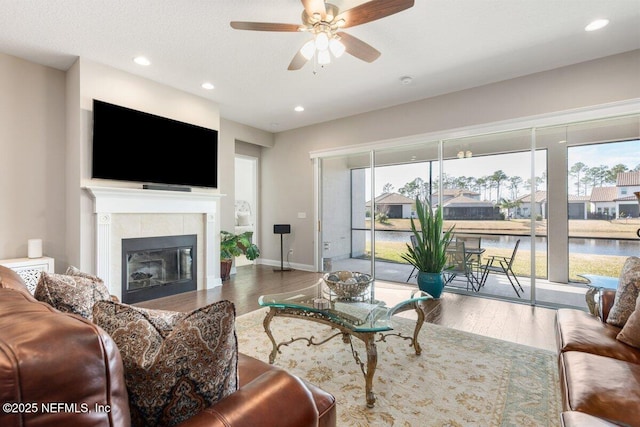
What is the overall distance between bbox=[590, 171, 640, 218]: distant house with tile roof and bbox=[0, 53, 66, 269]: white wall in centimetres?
659

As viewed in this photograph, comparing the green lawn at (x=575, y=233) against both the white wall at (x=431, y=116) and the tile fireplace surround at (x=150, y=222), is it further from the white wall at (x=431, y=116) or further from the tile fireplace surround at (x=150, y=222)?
the tile fireplace surround at (x=150, y=222)

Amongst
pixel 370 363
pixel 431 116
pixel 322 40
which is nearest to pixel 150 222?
pixel 322 40

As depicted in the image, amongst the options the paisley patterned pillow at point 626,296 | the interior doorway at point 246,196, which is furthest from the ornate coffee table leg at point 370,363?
the interior doorway at point 246,196

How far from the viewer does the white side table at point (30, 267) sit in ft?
10.1

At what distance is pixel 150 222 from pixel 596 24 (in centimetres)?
534

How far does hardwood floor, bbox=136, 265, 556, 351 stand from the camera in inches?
115

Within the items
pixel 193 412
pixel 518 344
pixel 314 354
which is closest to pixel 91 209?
pixel 314 354

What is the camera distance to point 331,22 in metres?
2.31

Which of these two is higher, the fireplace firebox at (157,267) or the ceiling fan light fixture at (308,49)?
the ceiling fan light fixture at (308,49)

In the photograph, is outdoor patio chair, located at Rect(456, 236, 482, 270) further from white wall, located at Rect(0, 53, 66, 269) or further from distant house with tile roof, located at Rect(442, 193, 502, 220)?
white wall, located at Rect(0, 53, 66, 269)

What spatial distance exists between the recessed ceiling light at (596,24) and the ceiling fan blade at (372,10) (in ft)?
6.77

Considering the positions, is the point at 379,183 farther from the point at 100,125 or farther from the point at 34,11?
the point at 34,11

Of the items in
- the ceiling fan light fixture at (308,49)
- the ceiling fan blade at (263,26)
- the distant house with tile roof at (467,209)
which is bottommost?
the distant house with tile roof at (467,209)

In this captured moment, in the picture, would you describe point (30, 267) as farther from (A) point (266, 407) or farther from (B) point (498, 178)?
(B) point (498, 178)
